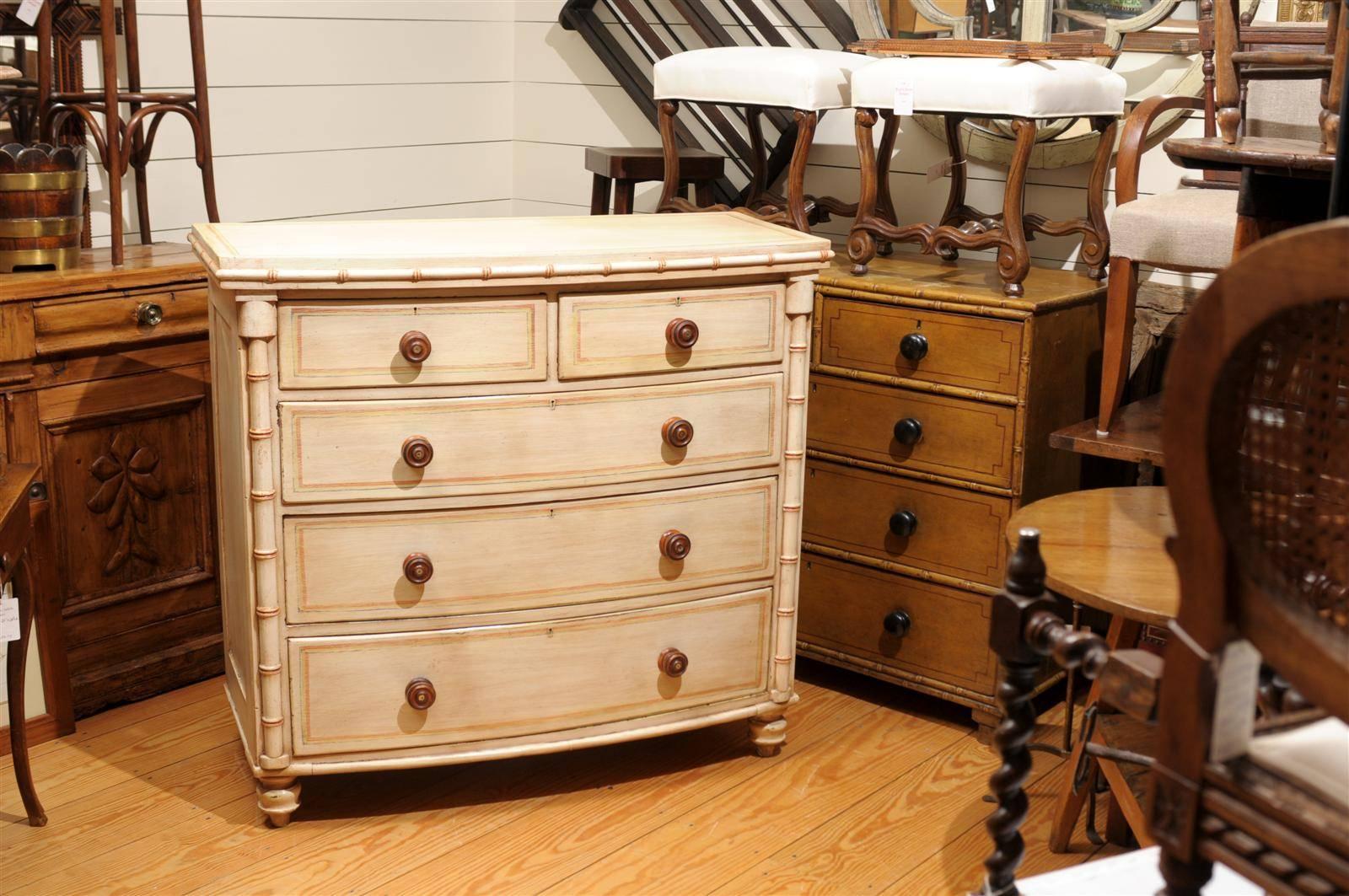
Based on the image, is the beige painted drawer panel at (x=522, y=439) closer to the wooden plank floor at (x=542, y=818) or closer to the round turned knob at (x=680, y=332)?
the round turned knob at (x=680, y=332)

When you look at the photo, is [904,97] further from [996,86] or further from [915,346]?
[915,346]

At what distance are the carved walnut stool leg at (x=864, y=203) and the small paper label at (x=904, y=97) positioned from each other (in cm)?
10

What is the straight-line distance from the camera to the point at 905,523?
2953 mm

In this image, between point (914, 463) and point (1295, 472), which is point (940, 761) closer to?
point (914, 463)

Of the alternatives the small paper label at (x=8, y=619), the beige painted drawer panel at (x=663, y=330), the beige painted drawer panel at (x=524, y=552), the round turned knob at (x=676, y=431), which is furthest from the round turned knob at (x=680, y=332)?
the small paper label at (x=8, y=619)

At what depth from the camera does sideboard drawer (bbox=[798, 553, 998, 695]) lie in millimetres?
2916

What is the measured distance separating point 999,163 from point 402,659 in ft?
6.24

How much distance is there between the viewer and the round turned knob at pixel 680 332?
8.15ft

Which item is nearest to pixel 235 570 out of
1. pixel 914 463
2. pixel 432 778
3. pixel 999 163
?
pixel 432 778

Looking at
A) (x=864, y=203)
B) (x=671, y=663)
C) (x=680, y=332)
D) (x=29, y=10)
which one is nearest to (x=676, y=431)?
(x=680, y=332)

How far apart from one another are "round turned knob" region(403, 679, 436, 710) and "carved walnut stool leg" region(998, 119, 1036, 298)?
4.47 ft

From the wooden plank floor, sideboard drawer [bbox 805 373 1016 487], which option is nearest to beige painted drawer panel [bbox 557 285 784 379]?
sideboard drawer [bbox 805 373 1016 487]

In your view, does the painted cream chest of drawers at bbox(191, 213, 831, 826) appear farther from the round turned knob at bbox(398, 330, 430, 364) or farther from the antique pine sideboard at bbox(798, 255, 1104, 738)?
the antique pine sideboard at bbox(798, 255, 1104, 738)

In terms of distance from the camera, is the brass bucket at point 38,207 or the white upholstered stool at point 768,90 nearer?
the brass bucket at point 38,207
